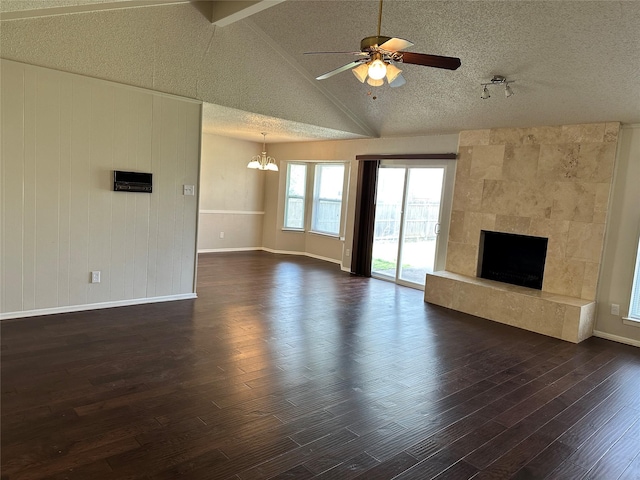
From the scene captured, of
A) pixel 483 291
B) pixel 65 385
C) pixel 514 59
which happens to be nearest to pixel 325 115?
pixel 514 59

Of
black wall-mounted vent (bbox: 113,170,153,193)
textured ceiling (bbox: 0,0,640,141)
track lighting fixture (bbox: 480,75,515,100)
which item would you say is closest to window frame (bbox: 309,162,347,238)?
textured ceiling (bbox: 0,0,640,141)

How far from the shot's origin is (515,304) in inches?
198

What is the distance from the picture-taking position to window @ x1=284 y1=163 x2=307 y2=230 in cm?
907

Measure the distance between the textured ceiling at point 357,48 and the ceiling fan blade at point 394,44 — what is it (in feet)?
4.64

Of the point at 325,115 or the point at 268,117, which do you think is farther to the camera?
the point at 325,115

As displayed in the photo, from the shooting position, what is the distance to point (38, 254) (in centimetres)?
416

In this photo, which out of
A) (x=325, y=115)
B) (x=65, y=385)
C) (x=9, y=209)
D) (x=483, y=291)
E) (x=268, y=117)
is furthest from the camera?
(x=325, y=115)

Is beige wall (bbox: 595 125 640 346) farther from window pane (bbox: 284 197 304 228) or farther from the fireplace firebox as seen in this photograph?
window pane (bbox: 284 197 304 228)

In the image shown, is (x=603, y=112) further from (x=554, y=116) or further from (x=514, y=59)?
(x=514, y=59)

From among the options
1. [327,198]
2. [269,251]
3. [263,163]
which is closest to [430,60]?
[263,163]

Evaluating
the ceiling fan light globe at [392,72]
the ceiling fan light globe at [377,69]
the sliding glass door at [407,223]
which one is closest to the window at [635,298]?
the sliding glass door at [407,223]

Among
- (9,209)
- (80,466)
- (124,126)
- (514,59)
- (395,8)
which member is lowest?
(80,466)

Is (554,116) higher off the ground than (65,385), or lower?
higher

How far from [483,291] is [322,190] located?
4.32 m
